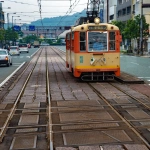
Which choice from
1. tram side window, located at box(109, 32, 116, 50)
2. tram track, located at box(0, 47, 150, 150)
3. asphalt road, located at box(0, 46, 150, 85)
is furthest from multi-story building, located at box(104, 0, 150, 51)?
tram track, located at box(0, 47, 150, 150)

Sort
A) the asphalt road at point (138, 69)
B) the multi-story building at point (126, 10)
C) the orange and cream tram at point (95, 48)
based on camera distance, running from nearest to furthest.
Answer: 1. the orange and cream tram at point (95, 48)
2. the asphalt road at point (138, 69)
3. the multi-story building at point (126, 10)

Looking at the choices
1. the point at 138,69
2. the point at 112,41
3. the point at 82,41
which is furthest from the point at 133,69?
the point at 82,41

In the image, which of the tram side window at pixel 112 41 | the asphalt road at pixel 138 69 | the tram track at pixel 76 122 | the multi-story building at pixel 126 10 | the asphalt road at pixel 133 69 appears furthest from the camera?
the multi-story building at pixel 126 10

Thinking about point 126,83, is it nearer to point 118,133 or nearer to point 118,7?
point 118,133

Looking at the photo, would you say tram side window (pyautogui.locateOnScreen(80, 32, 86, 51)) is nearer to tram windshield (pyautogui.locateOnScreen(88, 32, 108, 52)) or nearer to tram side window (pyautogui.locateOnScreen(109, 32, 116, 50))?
tram windshield (pyautogui.locateOnScreen(88, 32, 108, 52))

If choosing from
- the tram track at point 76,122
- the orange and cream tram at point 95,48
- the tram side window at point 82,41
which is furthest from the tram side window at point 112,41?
the tram track at point 76,122

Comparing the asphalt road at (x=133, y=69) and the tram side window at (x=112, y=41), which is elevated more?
the tram side window at (x=112, y=41)

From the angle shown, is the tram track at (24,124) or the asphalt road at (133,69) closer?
the tram track at (24,124)

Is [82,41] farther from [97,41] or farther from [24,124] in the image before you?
[24,124]

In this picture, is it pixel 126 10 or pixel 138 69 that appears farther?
pixel 126 10

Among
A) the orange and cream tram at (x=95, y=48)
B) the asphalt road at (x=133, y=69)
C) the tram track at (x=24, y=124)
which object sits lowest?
the asphalt road at (x=133, y=69)

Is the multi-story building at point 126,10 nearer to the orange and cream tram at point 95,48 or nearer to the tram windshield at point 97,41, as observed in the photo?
the orange and cream tram at point 95,48

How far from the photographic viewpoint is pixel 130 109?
12.0 metres

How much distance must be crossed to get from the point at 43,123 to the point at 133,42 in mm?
78127
